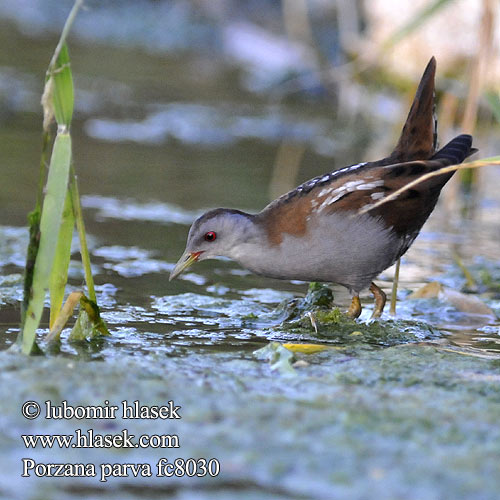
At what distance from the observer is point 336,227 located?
3980 mm

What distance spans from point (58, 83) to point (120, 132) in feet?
21.1

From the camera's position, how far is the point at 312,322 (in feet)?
12.7

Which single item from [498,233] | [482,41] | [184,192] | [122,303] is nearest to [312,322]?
[122,303]

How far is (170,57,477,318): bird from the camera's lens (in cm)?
398

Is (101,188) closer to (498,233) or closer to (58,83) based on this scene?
(498,233)

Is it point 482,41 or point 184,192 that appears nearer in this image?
point 482,41

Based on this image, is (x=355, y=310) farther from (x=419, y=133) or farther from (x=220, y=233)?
(x=419, y=133)

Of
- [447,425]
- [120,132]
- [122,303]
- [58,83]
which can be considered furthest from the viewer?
[120,132]

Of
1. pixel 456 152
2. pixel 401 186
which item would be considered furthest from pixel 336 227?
pixel 456 152

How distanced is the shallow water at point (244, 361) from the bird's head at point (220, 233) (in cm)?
29

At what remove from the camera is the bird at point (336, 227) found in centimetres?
398

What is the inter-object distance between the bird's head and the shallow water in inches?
11.6

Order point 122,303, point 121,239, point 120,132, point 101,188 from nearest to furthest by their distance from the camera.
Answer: point 122,303 → point 121,239 → point 101,188 → point 120,132

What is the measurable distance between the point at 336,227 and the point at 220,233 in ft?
1.65
